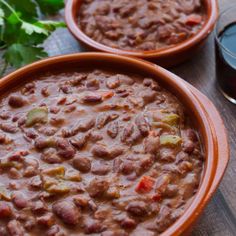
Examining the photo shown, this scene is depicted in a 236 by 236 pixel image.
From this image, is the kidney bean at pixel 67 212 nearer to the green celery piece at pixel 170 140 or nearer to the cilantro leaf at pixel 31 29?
the green celery piece at pixel 170 140

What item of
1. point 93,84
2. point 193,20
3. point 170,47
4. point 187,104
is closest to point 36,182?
point 93,84

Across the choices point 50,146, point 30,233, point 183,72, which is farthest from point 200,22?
point 30,233

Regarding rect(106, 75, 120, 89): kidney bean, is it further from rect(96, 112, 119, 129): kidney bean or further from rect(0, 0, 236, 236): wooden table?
rect(0, 0, 236, 236): wooden table

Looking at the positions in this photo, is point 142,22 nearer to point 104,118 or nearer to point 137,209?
point 104,118

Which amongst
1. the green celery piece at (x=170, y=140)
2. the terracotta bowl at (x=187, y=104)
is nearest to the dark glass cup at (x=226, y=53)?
the terracotta bowl at (x=187, y=104)

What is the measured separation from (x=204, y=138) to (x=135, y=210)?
51 cm

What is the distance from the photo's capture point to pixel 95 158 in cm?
238

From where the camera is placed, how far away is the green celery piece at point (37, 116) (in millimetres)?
2537

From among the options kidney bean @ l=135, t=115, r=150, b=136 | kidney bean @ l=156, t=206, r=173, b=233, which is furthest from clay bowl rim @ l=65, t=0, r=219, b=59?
kidney bean @ l=156, t=206, r=173, b=233

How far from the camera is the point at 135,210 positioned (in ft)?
7.11

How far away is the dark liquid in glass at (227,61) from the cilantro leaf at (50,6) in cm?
115

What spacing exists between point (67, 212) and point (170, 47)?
56.3 inches

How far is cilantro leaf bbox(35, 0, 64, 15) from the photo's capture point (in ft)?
11.9

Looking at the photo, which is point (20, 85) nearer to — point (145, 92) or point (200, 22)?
point (145, 92)
